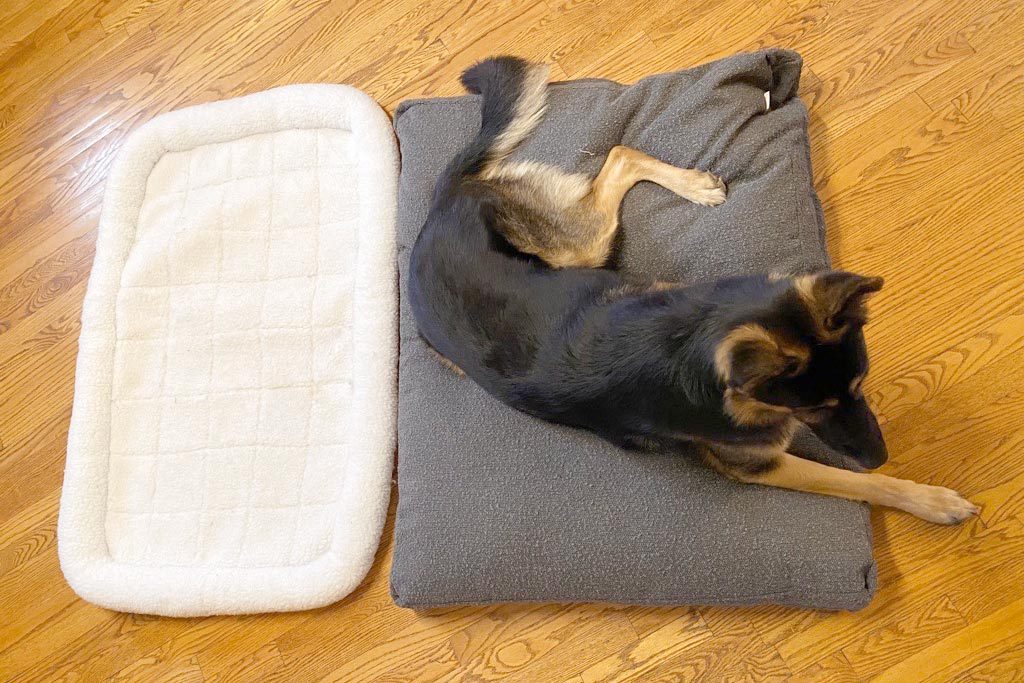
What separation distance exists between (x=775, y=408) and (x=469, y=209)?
1063 millimetres

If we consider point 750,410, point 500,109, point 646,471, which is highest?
point 500,109

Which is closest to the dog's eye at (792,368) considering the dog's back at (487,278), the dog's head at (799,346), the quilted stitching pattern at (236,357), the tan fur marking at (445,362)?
the dog's head at (799,346)

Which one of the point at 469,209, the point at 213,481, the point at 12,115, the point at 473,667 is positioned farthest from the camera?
the point at 12,115

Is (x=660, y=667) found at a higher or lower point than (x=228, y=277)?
lower

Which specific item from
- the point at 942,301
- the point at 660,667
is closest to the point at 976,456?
the point at 942,301

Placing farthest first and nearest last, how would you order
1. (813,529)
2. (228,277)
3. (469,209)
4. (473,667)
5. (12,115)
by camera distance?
(12,115)
(228,277)
(473,667)
(469,209)
(813,529)

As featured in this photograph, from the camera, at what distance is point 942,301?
240 cm

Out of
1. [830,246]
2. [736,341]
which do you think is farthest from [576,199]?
[736,341]

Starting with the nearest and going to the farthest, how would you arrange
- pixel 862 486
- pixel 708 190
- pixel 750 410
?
pixel 750 410, pixel 862 486, pixel 708 190

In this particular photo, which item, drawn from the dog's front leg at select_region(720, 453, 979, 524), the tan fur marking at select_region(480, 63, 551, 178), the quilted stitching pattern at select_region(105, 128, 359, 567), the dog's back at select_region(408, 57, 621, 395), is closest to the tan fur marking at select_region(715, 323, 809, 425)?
the dog's front leg at select_region(720, 453, 979, 524)

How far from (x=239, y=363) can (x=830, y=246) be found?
2.15m

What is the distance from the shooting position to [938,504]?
2.18 meters

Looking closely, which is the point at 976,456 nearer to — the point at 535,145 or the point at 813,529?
the point at 813,529

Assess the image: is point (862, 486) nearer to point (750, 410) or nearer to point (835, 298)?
point (750, 410)
